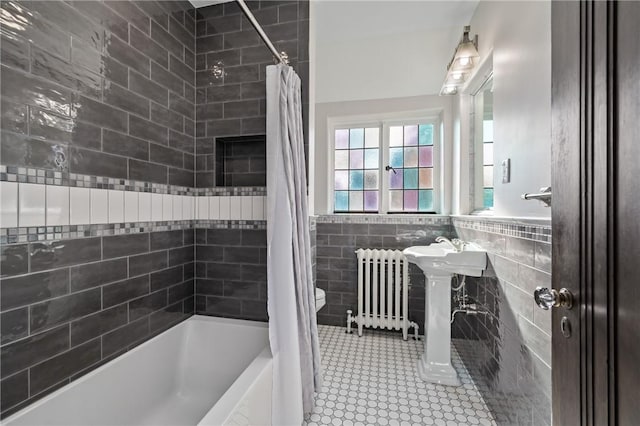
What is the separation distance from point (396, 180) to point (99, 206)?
95.7 inches

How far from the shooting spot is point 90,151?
4.15ft

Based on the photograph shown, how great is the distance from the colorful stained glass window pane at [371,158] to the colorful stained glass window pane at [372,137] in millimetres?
53

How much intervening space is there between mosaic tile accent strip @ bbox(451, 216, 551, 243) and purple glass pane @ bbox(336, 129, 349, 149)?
4.90ft

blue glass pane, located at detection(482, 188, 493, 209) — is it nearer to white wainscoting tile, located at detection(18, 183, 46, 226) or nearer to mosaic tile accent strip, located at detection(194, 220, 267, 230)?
mosaic tile accent strip, located at detection(194, 220, 267, 230)

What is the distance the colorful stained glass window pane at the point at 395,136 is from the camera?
112 inches

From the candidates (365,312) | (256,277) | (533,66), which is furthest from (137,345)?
(533,66)

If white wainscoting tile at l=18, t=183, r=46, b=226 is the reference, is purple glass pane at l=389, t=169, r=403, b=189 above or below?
above

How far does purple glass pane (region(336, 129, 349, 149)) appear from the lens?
2.98 metres

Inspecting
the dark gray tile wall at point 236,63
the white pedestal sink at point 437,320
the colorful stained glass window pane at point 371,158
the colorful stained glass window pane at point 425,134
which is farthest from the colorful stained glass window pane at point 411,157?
the dark gray tile wall at point 236,63

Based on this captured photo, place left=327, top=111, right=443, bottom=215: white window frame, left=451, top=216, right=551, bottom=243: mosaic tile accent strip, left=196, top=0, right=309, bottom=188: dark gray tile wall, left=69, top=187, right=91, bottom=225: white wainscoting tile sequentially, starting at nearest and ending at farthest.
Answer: left=451, top=216, right=551, bottom=243: mosaic tile accent strip
left=69, top=187, right=91, bottom=225: white wainscoting tile
left=196, top=0, right=309, bottom=188: dark gray tile wall
left=327, top=111, right=443, bottom=215: white window frame

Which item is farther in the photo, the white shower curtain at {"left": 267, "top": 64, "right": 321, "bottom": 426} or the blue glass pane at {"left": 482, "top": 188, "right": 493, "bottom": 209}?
the blue glass pane at {"left": 482, "top": 188, "right": 493, "bottom": 209}

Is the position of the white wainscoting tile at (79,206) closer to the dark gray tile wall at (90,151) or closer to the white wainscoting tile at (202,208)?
the dark gray tile wall at (90,151)

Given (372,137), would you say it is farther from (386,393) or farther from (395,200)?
(386,393)

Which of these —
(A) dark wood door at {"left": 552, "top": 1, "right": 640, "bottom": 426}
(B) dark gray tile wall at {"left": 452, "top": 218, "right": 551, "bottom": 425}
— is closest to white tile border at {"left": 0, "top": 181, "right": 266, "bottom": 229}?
(B) dark gray tile wall at {"left": 452, "top": 218, "right": 551, "bottom": 425}
